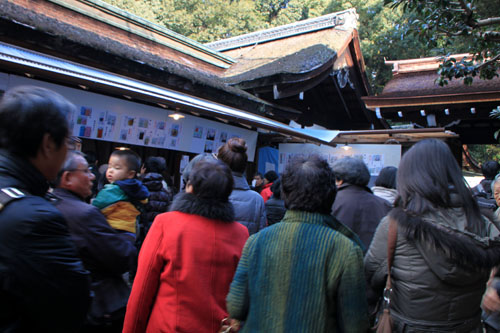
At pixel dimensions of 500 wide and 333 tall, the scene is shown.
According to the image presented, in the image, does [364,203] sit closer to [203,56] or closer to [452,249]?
[452,249]

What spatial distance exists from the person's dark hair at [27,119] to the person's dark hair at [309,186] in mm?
1067

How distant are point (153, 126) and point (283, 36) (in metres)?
7.78

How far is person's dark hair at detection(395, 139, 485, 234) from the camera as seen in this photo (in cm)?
175

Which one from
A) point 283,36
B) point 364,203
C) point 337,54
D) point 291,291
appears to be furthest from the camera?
point 283,36

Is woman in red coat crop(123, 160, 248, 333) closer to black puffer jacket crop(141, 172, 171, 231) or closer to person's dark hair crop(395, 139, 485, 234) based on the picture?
person's dark hair crop(395, 139, 485, 234)

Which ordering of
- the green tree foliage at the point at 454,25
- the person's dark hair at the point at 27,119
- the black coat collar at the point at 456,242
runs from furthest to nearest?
the green tree foliage at the point at 454,25 → the black coat collar at the point at 456,242 → the person's dark hair at the point at 27,119

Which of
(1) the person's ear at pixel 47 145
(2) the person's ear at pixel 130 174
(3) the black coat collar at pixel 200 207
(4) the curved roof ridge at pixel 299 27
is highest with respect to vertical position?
(4) the curved roof ridge at pixel 299 27

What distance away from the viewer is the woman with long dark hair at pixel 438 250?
167 centimetres

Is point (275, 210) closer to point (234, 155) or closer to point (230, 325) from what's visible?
point (234, 155)

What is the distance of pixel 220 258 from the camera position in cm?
195

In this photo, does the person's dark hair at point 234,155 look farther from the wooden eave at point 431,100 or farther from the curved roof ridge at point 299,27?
the curved roof ridge at point 299,27

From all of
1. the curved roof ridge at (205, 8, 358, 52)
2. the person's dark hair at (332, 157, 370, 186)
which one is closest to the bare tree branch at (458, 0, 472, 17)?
the person's dark hair at (332, 157, 370, 186)

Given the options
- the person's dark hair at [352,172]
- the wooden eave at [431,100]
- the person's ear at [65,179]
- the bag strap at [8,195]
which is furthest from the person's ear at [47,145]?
the wooden eave at [431,100]

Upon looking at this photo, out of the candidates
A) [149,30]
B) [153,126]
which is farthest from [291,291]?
[149,30]
